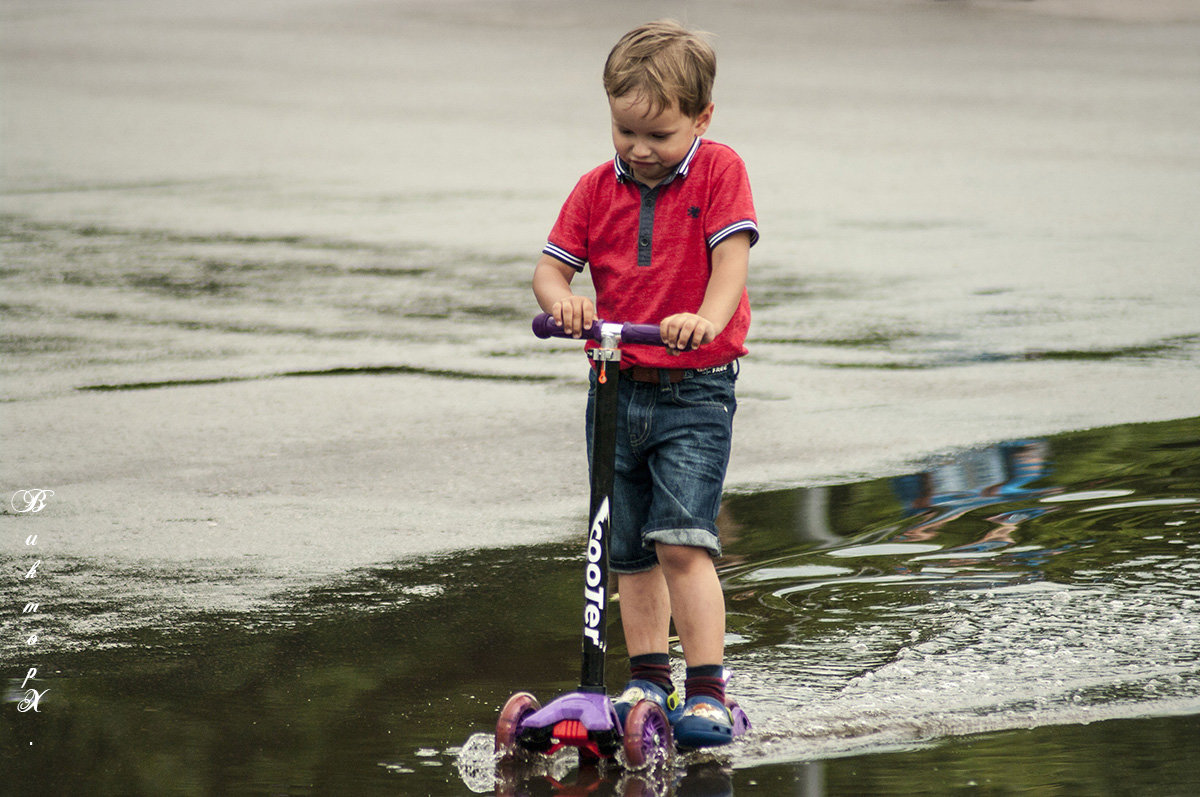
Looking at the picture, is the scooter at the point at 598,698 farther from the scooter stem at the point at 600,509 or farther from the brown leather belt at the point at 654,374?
the brown leather belt at the point at 654,374

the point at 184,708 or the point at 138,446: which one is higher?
the point at 138,446

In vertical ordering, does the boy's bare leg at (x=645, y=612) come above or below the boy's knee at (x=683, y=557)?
below

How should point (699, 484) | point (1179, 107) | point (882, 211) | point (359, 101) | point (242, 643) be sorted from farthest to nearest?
point (359, 101) → point (1179, 107) → point (882, 211) → point (242, 643) → point (699, 484)

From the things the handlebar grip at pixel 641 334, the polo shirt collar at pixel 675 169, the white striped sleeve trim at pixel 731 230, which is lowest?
the handlebar grip at pixel 641 334

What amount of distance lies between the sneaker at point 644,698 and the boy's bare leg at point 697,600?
12cm

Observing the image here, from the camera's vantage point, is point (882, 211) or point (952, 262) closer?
point (952, 262)

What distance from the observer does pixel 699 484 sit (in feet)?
13.0

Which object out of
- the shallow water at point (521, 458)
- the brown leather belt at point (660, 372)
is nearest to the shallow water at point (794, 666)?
the shallow water at point (521, 458)

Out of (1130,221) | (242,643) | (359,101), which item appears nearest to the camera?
(242,643)

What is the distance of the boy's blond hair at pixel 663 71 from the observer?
3.80 meters

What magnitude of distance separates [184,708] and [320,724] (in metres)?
0.40

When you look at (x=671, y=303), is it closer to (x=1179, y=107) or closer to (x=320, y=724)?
(x=320, y=724)

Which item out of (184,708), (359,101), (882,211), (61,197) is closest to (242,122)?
(359,101)

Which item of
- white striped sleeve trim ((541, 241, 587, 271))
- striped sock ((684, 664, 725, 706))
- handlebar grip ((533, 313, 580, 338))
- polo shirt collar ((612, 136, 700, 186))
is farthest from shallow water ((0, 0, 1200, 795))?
polo shirt collar ((612, 136, 700, 186))
